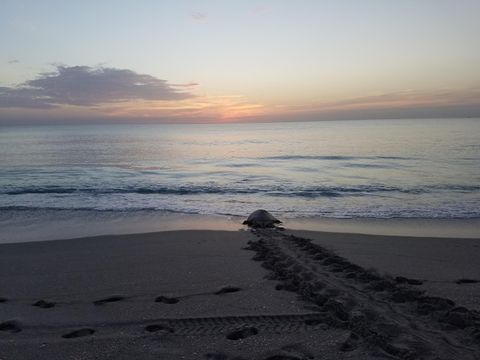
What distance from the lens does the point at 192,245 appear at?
907cm

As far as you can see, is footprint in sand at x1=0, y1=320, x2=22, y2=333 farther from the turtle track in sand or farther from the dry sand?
the turtle track in sand

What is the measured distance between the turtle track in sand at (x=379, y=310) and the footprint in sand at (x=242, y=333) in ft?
2.27

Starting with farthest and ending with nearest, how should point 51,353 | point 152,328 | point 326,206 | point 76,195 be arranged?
point 76,195
point 326,206
point 152,328
point 51,353

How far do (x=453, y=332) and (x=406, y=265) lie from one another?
3126 millimetres

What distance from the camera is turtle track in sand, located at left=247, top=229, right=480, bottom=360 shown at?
4.02m

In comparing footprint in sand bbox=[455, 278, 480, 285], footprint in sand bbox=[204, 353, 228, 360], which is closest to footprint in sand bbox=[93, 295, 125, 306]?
footprint in sand bbox=[204, 353, 228, 360]

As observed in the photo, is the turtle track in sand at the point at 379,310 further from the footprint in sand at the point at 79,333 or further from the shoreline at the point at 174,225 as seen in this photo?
the shoreline at the point at 174,225

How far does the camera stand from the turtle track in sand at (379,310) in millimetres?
4016

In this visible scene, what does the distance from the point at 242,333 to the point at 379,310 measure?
167cm

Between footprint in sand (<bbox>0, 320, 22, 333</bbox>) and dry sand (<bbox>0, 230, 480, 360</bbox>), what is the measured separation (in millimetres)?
14

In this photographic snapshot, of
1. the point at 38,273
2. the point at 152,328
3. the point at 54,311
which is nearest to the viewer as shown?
the point at 152,328

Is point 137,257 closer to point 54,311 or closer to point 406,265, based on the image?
point 54,311

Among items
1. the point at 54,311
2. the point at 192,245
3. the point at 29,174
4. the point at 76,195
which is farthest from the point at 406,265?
the point at 29,174

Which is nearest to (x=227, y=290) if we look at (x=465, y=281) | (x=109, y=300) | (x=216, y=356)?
(x=109, y=300)
